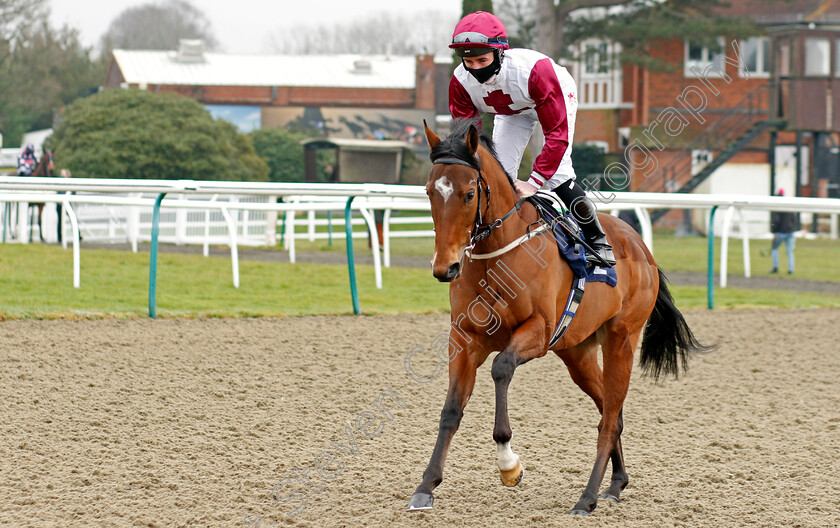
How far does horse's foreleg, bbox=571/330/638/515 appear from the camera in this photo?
386cm

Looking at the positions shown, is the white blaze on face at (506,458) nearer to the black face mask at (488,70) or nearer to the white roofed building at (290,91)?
the black face mask at (488,70)

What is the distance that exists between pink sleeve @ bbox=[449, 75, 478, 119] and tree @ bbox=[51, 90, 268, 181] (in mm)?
18641

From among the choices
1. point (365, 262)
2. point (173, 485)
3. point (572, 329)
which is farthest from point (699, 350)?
point (365, 262)

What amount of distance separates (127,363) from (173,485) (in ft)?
7.56

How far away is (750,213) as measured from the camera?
23.4 m

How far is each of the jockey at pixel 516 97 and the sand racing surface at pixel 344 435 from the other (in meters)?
1.15

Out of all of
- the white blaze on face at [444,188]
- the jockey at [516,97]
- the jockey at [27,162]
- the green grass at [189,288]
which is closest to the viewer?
the white blaze on face at [444,188]

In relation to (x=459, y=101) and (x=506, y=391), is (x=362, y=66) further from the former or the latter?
(x=506, y=391)

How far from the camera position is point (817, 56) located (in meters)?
23.8

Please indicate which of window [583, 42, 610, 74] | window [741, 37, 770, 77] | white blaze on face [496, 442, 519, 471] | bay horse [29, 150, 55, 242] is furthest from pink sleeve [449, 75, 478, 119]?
window [741, 37, 770, 77]

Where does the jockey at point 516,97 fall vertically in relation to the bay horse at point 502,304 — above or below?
above

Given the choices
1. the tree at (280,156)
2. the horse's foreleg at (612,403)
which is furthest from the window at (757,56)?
the horse's foreleg at (612,403)

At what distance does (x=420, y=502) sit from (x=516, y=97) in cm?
168

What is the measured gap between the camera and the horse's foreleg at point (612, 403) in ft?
12.7
